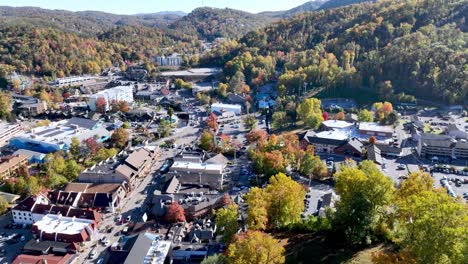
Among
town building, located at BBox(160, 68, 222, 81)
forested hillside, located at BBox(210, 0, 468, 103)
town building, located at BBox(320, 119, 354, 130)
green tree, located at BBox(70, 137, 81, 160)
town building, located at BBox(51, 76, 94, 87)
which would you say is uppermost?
forested hillside, located at BBox(210, 0, 468, 103)

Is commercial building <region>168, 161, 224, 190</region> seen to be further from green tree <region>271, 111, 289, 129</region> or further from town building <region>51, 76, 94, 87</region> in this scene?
town building <region>51, 76, 94, 87</region>

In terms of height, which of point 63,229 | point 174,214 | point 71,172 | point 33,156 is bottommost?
point 63,229

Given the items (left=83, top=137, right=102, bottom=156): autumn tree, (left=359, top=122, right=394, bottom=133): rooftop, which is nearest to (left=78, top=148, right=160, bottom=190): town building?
(left=83, top=137, right=102, bottom=156): autumn tree

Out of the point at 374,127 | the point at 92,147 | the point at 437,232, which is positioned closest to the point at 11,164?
the point at 92,147

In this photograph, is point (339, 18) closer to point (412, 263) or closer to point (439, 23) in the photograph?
point (439, 23)

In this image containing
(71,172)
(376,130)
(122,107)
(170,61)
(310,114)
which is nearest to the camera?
(71,172)

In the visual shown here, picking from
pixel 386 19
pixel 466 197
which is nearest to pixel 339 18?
pixel 386 19

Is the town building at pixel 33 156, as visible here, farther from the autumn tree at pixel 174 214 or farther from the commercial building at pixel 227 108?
the commercial building at pixel 227 108

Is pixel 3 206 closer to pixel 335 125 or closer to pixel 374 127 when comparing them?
pixel 335 125
